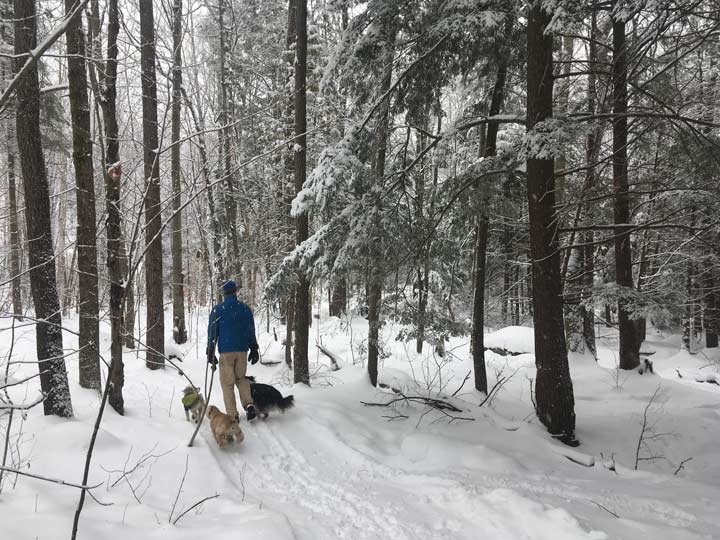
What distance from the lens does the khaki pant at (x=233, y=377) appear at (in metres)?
5.79

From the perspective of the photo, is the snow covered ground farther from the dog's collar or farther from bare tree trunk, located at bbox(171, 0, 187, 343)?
bare tree trunk, located at bbox(171, 0, 187, 343)

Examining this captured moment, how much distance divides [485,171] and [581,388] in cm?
575

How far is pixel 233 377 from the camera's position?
5.95 metres

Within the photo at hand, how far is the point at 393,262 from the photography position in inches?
264

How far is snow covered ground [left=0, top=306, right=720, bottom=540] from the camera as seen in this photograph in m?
3.31

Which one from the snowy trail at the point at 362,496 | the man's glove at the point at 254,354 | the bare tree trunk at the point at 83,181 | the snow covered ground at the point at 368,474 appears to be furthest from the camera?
the man's glove at the point at 254,354

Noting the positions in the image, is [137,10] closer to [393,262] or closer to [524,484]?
[393,262]

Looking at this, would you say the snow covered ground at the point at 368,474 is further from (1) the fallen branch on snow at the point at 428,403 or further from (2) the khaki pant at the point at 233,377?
(2) the khaki pant at the point at 233,377

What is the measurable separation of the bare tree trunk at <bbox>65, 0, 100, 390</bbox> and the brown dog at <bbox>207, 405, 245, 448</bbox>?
1.97 m

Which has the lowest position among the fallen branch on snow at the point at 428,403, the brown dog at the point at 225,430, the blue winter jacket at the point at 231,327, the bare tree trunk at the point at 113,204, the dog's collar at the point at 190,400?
the fallen branch on snow at the point at 428,403

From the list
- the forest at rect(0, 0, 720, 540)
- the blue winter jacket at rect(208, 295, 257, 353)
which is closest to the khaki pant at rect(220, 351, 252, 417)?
the blue winter jacket at rect(208, 295, 257, 353)

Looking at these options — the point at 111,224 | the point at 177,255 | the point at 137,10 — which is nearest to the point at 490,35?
the point at 111,224

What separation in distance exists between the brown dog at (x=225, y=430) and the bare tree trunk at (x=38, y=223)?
5.86 feet

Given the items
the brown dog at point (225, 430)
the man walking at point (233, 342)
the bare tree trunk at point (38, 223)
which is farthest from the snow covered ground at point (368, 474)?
the man walking at point (233, 342)
